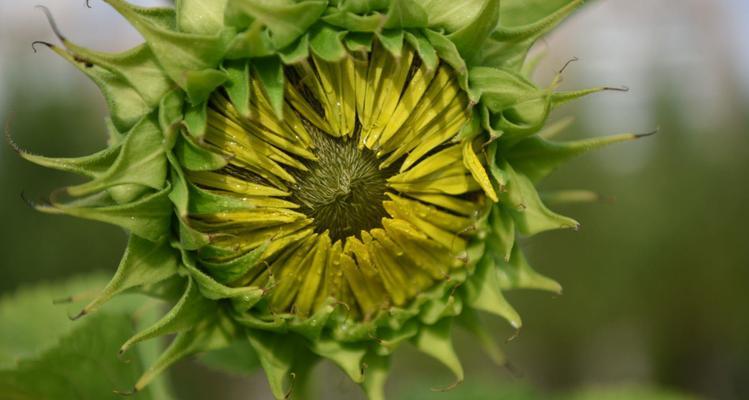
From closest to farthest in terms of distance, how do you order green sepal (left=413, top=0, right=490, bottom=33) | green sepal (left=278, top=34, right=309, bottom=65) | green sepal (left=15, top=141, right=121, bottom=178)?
green sepal (left=15, top=141, right=121, bottom=178) → green sepal (left=278, top=34, right=309, bottom=65) → green sepal (left=413, top=0, right=490, bottom=33)

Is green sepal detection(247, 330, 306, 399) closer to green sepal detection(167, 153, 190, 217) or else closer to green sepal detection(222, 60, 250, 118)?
green sepal detection(167, 153, 190, 217)

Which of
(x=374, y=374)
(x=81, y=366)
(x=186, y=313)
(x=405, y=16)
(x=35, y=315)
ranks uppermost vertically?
(x=405, y=16)

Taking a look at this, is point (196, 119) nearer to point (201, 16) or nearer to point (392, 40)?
point (201, 16)

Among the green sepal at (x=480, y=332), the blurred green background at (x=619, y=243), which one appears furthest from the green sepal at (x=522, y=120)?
the blurred green background at (x=619, y=243)

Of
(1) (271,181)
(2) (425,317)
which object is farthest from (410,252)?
(1) (271,181)

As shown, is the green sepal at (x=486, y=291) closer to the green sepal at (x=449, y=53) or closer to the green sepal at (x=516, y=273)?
the green sepal at (x=516, y=273)

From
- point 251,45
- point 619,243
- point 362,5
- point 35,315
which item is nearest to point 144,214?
point 251,45

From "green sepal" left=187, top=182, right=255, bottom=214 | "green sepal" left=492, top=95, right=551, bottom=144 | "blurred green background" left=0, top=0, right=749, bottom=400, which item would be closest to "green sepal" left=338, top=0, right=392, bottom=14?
"green sepal" left=492, top=95, right=551, bottom=144
